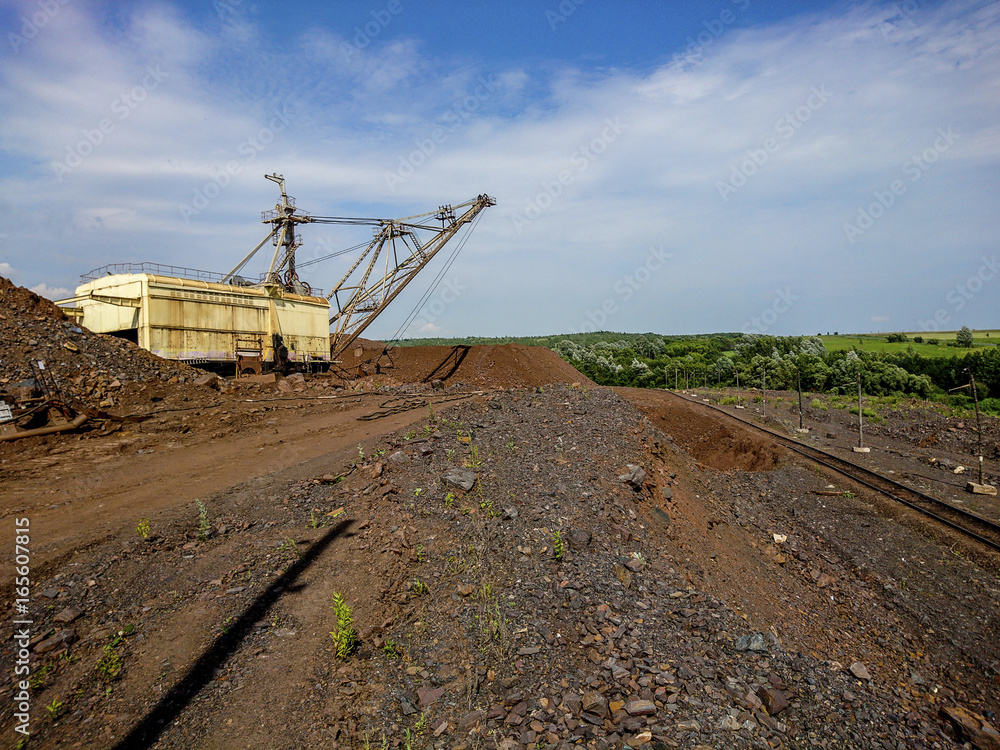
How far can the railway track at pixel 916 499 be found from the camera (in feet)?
32.0

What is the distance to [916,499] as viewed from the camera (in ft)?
38.4

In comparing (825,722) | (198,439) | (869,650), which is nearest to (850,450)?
(869,650)

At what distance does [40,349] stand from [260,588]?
1280cm

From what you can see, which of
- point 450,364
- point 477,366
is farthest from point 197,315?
point 477,366

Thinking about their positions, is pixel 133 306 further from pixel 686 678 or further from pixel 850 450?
pixel 850 450

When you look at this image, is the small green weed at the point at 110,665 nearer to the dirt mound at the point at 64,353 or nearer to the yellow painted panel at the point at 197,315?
the dirt mound at the point at 64,353

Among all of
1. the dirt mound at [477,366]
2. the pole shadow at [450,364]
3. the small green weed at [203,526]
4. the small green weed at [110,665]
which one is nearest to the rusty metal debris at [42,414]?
the small green weed at [203,526]

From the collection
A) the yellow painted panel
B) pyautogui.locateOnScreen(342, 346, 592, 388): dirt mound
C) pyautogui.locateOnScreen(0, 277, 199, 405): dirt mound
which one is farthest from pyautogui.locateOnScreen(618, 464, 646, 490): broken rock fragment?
the yellow painted panel

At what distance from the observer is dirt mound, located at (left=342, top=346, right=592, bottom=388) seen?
75.0ft

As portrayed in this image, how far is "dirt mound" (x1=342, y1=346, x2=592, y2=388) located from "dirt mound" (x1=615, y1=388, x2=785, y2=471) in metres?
4.28

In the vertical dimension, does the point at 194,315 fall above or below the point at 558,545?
above

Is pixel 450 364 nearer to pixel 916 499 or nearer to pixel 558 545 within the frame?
pixel 916 499

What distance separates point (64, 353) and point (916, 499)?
22.1 m

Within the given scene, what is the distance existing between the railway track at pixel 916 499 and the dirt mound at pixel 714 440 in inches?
44.6
